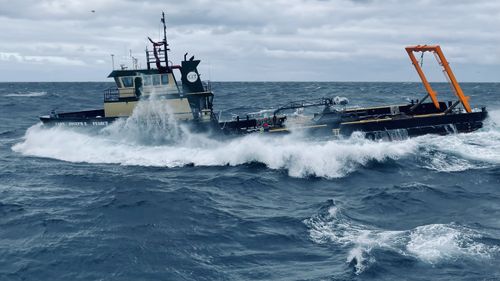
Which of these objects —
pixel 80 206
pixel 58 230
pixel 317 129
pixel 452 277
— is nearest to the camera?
pixel 452 277

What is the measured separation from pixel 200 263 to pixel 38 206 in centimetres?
871

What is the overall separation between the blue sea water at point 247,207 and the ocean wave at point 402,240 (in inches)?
2.3

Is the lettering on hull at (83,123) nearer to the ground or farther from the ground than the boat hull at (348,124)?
farther from the ground

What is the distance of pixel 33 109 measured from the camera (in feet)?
194

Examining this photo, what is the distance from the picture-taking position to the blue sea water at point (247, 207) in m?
12.8

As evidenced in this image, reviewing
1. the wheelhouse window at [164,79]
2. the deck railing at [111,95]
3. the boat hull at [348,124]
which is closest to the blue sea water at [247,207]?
the boat hull at [348,124]

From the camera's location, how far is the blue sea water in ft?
41.9

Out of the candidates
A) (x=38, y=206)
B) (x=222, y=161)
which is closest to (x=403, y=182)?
(x=222, y=161)

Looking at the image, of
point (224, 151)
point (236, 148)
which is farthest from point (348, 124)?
point (224, 151)

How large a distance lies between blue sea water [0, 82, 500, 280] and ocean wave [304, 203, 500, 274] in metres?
0.06

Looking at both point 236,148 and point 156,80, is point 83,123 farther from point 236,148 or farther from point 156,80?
point 236,148

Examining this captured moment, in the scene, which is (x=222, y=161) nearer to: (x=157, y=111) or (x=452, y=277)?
(x=157, y=111)

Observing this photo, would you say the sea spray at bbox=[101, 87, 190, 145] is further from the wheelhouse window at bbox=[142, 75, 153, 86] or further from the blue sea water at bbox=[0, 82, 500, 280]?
the wheelhouse window at bbox=[142, 75, 153, 86]

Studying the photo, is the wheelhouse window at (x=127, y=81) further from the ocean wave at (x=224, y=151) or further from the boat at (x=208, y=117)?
the ocean wave at (x=224, y=151)
